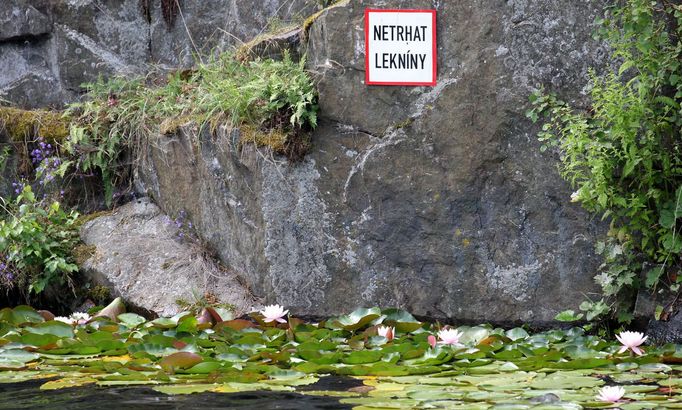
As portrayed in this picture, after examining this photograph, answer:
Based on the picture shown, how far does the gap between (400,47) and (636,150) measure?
1.40 m

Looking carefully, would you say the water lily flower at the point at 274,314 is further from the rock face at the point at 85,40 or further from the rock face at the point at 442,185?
the rock face at the point at 85,40

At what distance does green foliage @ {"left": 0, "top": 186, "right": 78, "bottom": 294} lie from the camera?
19.2 ft

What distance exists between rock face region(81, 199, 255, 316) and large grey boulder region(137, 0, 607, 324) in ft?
1.90

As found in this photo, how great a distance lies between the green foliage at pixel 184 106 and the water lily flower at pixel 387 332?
1.27 m

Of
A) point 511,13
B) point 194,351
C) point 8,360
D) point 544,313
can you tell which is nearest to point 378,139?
point 511,13

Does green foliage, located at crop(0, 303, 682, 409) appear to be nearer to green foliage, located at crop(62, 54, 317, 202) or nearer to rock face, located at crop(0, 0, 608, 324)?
rock face, located at crop(0, 0, 608, 324)

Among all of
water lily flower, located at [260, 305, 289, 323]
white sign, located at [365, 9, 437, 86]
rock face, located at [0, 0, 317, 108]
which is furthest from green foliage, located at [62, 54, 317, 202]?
water lily flower, located at [260, 305, 289, 323]

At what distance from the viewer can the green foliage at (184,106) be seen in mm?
5160

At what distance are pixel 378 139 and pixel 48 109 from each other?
3.25 m

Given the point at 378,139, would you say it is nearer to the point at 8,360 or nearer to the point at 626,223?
the point at 626,223

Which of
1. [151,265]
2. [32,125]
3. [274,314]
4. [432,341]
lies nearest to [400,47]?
[274,314]

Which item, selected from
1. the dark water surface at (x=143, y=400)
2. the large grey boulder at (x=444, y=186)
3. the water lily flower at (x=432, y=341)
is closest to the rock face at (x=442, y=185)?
the large grey boulder at (x=444, y=186)

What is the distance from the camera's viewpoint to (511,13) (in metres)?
4.98

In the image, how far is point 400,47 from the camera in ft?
16.7
